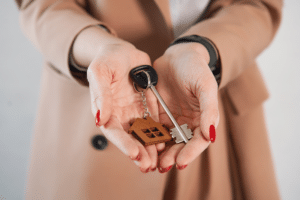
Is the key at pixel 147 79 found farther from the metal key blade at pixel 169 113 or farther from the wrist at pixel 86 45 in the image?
the wrist at pixel 86 45

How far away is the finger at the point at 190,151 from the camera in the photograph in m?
0.59

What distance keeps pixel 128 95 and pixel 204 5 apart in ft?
1.62

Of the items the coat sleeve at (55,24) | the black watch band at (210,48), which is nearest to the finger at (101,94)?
the coat sleeve at (55,24)

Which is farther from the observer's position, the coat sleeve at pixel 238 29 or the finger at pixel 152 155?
the coat sleeve at pixel 238 29

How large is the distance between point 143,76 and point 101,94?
0.76ft

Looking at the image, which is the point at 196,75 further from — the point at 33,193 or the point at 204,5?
Answer: the point at 33,193

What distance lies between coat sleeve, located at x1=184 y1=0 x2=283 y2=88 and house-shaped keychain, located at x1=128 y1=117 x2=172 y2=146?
0.94 ft

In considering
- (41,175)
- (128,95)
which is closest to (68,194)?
(41,175)

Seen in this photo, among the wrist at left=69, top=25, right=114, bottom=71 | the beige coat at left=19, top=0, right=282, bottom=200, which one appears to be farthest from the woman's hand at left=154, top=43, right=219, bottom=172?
the wrist at left=69, top=25, right=114, bottom=71

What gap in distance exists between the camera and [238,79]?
1.01m

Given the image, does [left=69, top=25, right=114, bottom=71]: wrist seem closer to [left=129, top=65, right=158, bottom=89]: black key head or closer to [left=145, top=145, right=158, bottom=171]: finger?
[left=129, top=65, right=158, bottom=89]: black key head

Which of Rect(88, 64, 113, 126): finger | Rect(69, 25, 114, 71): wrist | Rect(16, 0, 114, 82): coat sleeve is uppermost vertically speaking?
Rect(16, 0, 114, 82): coat sleeve

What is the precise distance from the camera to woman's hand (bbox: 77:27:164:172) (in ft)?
1.96

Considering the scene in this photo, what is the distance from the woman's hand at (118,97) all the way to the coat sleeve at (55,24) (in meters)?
0.13
